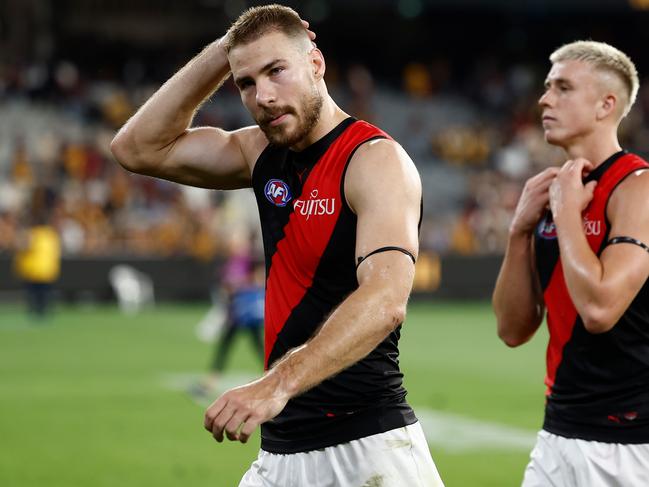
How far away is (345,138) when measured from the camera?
3971mm

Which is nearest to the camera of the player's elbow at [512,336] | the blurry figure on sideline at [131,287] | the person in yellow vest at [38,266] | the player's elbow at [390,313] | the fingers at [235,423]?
the fingers at [235,423]

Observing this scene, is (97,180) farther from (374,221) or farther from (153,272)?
(374,221)

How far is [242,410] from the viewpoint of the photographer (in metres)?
3.04

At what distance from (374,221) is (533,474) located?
1626 millimetres

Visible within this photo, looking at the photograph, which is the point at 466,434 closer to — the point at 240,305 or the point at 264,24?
the point at 240,305

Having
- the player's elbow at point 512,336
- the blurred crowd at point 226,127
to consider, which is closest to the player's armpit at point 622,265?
the player's elbow at point 512,336

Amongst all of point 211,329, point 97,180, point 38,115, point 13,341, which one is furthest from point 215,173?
point 38,115

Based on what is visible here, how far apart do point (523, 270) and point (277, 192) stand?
1324 millimetres

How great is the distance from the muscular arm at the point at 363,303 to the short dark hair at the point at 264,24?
1.53 feet

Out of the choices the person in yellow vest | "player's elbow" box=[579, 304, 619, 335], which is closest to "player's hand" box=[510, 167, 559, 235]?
"player's elbow" box=[579, 304, 619, 335]

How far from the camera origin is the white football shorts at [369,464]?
3877 millimetres

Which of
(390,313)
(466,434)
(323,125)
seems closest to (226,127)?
(466,434)

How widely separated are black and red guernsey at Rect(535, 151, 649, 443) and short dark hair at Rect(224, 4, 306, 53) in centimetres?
151

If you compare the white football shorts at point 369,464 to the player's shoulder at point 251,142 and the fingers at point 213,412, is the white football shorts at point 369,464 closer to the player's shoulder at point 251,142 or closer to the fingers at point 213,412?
the fingers at point 213,412
